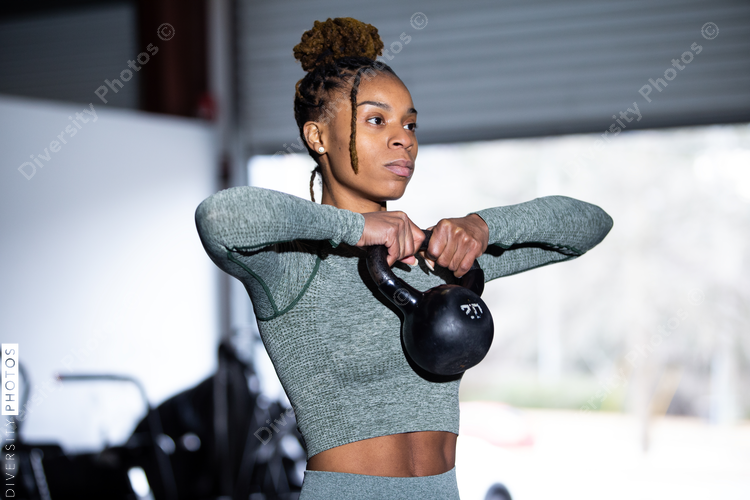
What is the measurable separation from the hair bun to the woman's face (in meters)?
0.09

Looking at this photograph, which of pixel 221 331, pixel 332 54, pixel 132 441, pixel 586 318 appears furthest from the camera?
pixel 221 331

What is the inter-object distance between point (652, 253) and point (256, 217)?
3.11 meters

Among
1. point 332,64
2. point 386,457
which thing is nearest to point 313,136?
point 332,64

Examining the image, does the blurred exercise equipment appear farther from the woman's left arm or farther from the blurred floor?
the woman's left arm

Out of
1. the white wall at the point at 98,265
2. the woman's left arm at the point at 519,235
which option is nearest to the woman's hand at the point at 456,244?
the woman's left arm at the point at 519,235

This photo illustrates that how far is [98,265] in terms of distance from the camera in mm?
3160

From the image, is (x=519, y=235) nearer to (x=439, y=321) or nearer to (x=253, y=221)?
(x=439, y=321)

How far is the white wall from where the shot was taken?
2.88 meters

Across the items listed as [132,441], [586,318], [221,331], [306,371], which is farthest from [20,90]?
[306,371]

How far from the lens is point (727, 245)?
3371 millimetres

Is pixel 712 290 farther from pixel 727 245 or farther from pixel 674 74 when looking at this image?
pixel 674 74

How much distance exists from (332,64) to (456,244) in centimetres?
38

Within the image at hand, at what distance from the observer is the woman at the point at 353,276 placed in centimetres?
87

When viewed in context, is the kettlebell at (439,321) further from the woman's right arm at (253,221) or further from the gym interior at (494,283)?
the gym interior at (494,283)
